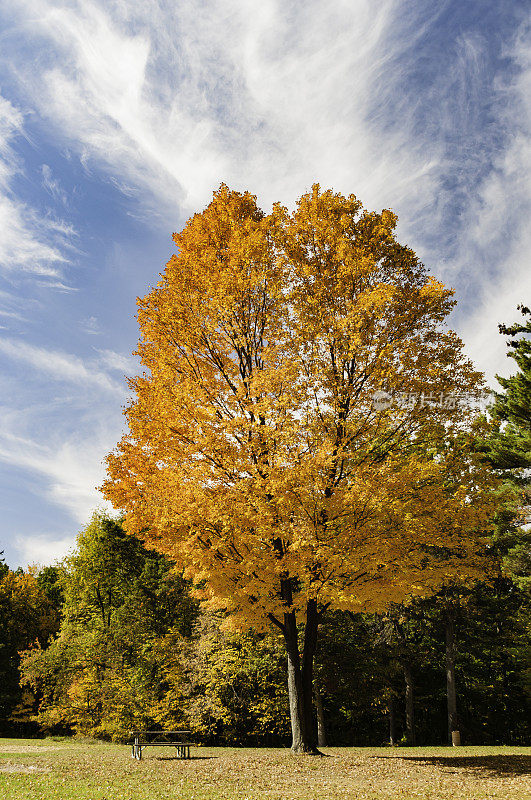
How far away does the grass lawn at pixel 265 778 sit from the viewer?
9.45 metres

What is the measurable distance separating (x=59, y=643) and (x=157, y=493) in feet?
75.8

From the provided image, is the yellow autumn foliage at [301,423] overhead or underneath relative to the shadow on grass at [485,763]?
overhead

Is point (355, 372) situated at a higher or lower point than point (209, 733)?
higher

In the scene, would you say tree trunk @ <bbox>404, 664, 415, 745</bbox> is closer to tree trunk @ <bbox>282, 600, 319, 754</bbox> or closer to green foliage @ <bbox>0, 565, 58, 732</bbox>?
tree trunk @ <bbox>282, 600, 319, 754</bbox>

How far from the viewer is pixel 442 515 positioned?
457 inches

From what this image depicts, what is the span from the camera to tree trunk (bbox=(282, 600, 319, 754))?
13148 mm

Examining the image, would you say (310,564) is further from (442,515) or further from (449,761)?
(449,761)

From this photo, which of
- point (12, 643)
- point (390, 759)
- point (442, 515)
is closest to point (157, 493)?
point (442, 515)

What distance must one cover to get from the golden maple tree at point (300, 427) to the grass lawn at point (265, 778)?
1.84 m

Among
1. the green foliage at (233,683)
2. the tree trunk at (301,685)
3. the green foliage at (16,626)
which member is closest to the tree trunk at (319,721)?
the green foliage at (233,683)

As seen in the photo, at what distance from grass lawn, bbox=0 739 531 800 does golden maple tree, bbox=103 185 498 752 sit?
6.03 ft

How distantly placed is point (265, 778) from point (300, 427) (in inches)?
275

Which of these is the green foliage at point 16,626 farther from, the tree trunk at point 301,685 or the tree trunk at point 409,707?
the tree trunk at point 301,685

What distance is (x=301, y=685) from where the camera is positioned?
13555 mm
